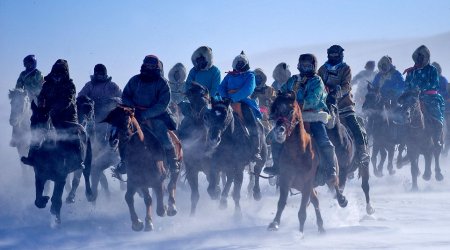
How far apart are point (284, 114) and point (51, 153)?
4.14 metres

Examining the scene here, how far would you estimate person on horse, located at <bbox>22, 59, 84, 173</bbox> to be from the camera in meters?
11.7

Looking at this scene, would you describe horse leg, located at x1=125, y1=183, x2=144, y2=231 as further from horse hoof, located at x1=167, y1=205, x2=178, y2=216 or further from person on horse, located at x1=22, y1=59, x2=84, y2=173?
person on horse, located at x1=22, y1=59, x2=84, y2=173

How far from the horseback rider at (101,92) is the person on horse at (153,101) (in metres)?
3.16

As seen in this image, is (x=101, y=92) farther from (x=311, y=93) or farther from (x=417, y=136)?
(x=417, y=136)

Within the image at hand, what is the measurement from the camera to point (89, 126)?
1448 cm

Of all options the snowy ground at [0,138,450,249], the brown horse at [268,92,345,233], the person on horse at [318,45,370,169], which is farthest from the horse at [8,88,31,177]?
the brown horse at [268,92,345,233]

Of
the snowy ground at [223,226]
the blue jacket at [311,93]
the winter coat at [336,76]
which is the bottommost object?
the snowy ground at [223,226]

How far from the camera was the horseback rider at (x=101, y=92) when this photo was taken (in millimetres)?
14633

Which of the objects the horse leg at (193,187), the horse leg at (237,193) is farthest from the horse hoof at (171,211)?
the horse leg at (237,193)

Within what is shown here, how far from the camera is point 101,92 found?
14742mm

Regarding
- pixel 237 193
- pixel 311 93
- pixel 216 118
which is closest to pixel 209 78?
pixel 216 118

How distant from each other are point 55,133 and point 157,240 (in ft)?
8.60

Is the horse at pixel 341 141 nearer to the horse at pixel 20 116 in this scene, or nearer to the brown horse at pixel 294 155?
the brown horse at pixel 294 155

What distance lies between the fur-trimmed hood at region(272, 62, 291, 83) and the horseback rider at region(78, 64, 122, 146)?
19.2 feet
